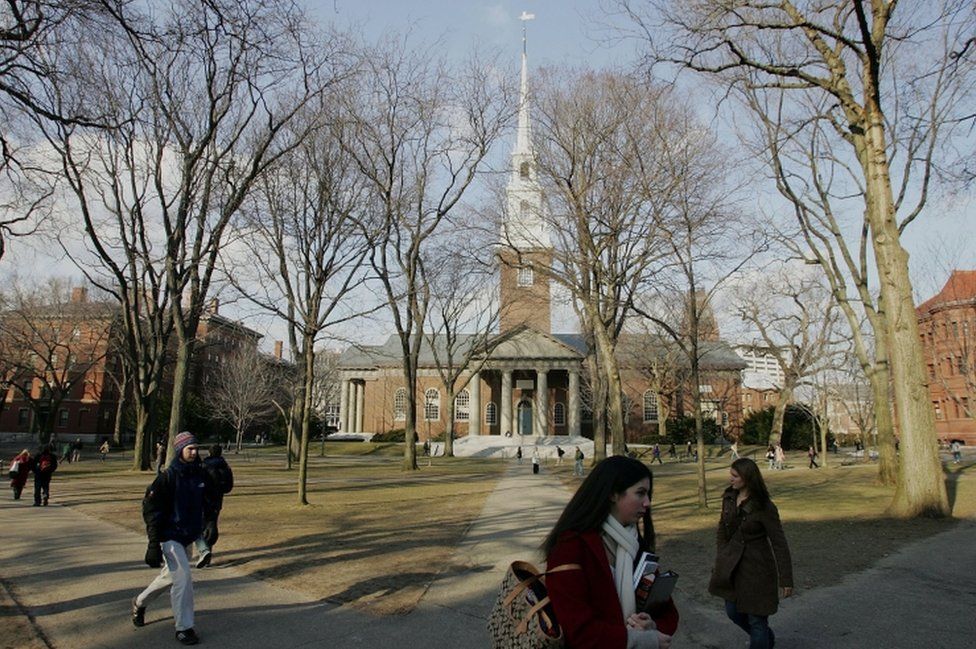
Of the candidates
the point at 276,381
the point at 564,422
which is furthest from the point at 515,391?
the point at 276,381

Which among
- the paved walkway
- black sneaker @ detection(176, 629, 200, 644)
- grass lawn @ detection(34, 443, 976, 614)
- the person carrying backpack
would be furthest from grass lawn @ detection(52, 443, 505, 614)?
black sneaker @ detection(176, 629, 200, 644)

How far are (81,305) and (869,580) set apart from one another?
53907 millimetres

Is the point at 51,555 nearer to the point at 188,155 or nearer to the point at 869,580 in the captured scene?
the point at 869,580

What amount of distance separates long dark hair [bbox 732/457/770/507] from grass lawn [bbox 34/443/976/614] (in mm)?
2695

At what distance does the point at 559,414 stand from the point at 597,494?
200ft

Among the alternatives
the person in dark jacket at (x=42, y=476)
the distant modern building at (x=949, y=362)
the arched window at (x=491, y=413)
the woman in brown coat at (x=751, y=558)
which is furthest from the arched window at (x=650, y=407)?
the woman in brown coat at (x=751, y=558)

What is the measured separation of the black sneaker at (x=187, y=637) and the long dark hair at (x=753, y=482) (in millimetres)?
4666

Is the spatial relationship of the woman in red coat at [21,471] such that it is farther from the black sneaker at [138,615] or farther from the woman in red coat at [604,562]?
the woman in red coat at [604,562]

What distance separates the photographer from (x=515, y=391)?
200ft

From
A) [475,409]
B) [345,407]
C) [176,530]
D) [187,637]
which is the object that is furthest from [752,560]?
[345,407]

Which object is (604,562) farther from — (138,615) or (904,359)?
(904,359)

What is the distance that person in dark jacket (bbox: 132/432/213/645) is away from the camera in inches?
213

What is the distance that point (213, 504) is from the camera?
7.96 metres

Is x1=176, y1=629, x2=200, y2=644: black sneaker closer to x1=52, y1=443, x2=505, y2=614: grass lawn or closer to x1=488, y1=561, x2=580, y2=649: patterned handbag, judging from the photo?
x1=52, y1=443, x2=505, y2=614: grass lawn
